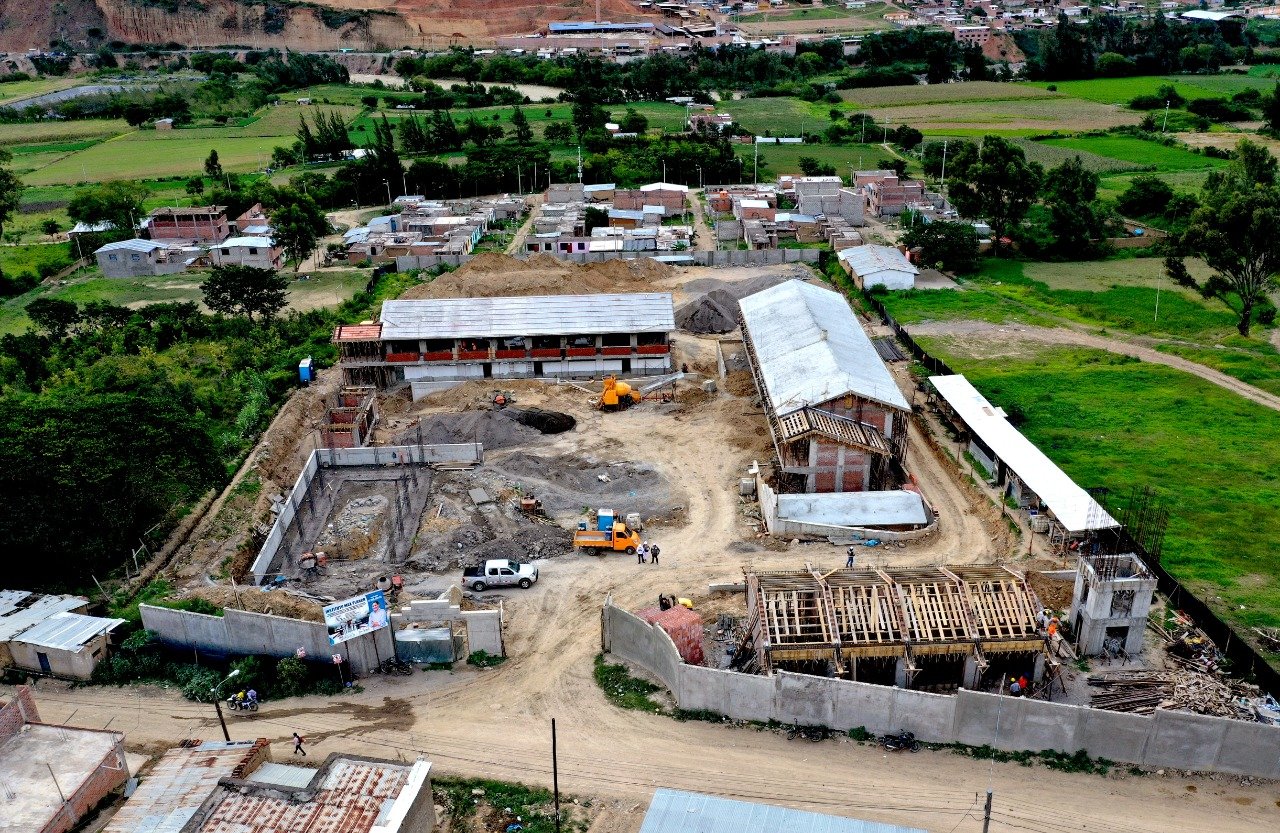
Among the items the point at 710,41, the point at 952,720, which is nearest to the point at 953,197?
the point at 952,720

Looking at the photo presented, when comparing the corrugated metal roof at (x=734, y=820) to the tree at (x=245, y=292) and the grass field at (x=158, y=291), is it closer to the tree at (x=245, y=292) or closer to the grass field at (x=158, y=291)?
the tree at (x=245, y=292)

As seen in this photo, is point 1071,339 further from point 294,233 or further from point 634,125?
point 634,125

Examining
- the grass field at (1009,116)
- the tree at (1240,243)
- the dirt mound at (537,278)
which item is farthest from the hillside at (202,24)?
the tree at (1240,243)

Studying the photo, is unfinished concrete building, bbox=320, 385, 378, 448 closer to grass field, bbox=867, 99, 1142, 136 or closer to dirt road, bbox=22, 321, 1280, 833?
dirt road, bbox=22, 321, 1280, 833

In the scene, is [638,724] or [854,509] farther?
[854,509]

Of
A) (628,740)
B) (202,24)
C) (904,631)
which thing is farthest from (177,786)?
(202,24)

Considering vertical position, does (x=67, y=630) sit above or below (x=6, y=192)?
below

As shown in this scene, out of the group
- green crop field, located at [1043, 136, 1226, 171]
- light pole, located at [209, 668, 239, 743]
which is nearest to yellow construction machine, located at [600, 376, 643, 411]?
A: light pole, located at [209, 668, 239, 743]
